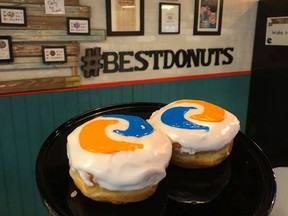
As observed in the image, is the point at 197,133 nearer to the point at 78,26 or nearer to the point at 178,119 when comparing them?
the point at 178,119

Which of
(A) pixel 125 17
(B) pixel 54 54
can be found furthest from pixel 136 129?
(A) pixel 125 17

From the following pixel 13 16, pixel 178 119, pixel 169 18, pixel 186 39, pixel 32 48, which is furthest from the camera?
pixel 186 39

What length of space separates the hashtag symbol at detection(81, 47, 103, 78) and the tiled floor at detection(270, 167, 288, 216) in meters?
1.40

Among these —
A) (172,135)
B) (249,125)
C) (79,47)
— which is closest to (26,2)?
(79,47)

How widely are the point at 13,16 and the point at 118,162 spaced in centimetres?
145

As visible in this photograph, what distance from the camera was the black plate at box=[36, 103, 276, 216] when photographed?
0.74 metres

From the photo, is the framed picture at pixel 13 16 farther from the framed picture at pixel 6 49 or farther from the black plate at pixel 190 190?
the black plate at pixel 190 190

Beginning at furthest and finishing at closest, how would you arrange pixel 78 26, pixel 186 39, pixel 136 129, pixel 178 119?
pixel 186 39, pixel 78 26, pixel 178 119, pixel 136 129

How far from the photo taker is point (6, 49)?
→ 1.76m

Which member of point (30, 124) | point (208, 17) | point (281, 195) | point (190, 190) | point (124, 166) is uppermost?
point (208, 17)

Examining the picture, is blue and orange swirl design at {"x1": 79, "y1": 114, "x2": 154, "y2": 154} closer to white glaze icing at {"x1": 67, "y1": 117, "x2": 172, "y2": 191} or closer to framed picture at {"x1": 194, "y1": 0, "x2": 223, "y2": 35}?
white glaze icing at {"x1": 67, "y1": 117, "x2": 172, "y2": 191}

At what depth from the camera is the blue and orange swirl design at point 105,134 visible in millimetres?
750

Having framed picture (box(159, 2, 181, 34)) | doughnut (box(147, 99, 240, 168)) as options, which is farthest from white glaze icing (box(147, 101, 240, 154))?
framed picture (box(159, 2, 181, 34))

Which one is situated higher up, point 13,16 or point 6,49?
point 13,16
